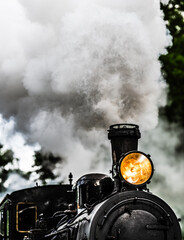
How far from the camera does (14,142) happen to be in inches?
313

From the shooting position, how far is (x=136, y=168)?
178 inches

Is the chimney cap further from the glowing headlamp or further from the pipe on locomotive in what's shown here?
the glowing headlamp

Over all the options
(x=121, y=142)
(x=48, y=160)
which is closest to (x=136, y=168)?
(x=121, y=142)

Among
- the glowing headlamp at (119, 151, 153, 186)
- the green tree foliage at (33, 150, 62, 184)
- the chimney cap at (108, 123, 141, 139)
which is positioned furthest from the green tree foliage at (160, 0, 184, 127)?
the glowing headlamp at (119, 151, 153, 186)

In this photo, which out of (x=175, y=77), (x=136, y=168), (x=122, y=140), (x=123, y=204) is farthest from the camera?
(x=175, y=77)

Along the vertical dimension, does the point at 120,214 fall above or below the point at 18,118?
below

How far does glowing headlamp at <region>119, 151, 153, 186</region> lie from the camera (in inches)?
176

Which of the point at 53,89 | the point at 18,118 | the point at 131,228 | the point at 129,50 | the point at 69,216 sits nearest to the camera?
the point at 131,228

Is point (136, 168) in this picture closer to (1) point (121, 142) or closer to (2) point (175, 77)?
(1) point (121, 142)

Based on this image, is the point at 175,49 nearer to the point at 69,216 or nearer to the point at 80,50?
the point at 80,50

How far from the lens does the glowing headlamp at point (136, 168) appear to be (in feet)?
14.7

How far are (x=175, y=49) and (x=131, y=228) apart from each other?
11.2 m

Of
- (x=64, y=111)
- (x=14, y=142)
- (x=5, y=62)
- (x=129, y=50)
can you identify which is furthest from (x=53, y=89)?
(x=14, y=142)

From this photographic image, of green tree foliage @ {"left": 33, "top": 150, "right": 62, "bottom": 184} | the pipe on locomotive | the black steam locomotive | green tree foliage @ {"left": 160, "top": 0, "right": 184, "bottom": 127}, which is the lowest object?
the black steam locomotive
